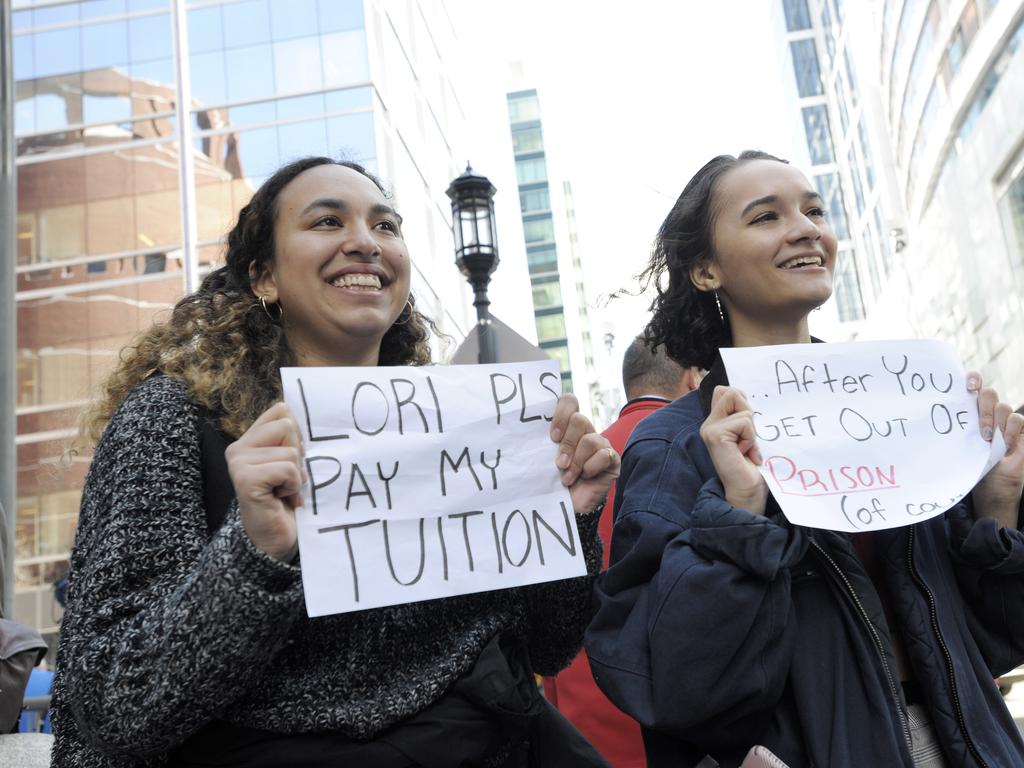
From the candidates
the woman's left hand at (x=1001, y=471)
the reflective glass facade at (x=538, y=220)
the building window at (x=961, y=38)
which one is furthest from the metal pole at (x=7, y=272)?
the reflective glass facade at (x=538, y=220)

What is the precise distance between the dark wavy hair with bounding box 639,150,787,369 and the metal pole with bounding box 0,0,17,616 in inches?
167

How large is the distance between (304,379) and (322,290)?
423 mm

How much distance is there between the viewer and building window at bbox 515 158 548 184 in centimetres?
11044

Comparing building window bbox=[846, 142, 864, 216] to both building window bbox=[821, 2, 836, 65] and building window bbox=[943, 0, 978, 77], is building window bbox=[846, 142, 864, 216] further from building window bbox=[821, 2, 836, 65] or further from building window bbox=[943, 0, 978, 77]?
building window bbox=[943, 0, 978, 77]

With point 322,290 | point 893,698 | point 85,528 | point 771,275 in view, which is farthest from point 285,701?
point 771,275

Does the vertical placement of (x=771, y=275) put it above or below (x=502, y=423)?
above

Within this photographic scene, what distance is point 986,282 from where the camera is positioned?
984 inches

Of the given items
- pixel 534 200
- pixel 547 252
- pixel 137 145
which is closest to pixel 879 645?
pixel 137 145

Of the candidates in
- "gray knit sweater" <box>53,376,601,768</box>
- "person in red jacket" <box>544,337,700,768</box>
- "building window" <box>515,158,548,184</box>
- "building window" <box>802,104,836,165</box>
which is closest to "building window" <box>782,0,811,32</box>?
"building window" <box>802,104,836,165</box>

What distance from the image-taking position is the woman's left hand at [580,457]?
2299 millimetres

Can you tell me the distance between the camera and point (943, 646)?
83.9 inches

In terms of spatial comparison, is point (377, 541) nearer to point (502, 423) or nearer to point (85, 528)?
point (502, 423)

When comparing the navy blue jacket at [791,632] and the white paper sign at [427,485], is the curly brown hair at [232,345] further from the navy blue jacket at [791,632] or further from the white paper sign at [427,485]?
the navy blue jacket at [791,632]

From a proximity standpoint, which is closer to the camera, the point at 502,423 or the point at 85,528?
the point at 85,528
